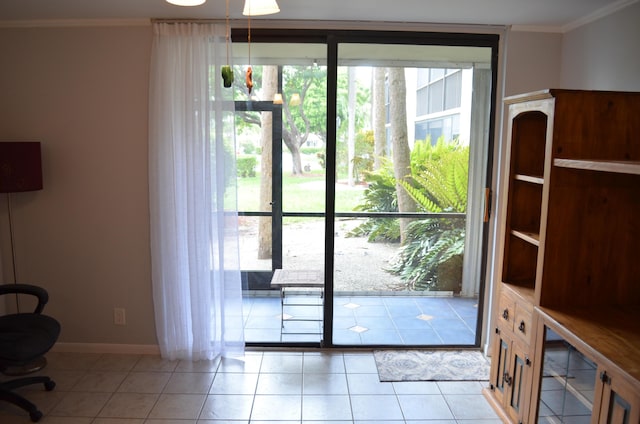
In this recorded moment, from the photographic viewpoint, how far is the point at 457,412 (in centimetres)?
269

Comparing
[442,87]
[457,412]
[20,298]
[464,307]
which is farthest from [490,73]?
[20,298]

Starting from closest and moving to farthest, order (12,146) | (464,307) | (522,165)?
(522,165) → (12,146) → (464,307)

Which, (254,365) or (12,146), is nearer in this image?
(12,146)

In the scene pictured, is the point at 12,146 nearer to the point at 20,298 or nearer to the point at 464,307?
the point at 20,298

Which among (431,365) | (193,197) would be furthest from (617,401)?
(193,197)

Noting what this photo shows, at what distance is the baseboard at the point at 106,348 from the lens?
134 inches

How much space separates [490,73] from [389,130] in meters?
0.85

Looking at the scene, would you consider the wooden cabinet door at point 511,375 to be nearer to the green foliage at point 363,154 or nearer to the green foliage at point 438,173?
the green foliage at point 438,173

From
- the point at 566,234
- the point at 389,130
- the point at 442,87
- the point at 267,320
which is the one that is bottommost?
the point at 267,320

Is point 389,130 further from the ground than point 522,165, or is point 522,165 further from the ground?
point 389,130

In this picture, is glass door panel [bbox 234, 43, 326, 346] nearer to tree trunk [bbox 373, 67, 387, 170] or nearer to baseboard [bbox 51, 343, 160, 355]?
tree trunk [bbox 373, 67, 387, 170]

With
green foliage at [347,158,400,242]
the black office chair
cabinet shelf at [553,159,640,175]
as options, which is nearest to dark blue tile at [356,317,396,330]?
A: green foliage at [347,158,400,242]

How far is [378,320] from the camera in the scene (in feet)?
11.9

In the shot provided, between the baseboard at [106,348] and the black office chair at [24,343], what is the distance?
1.69 feet
